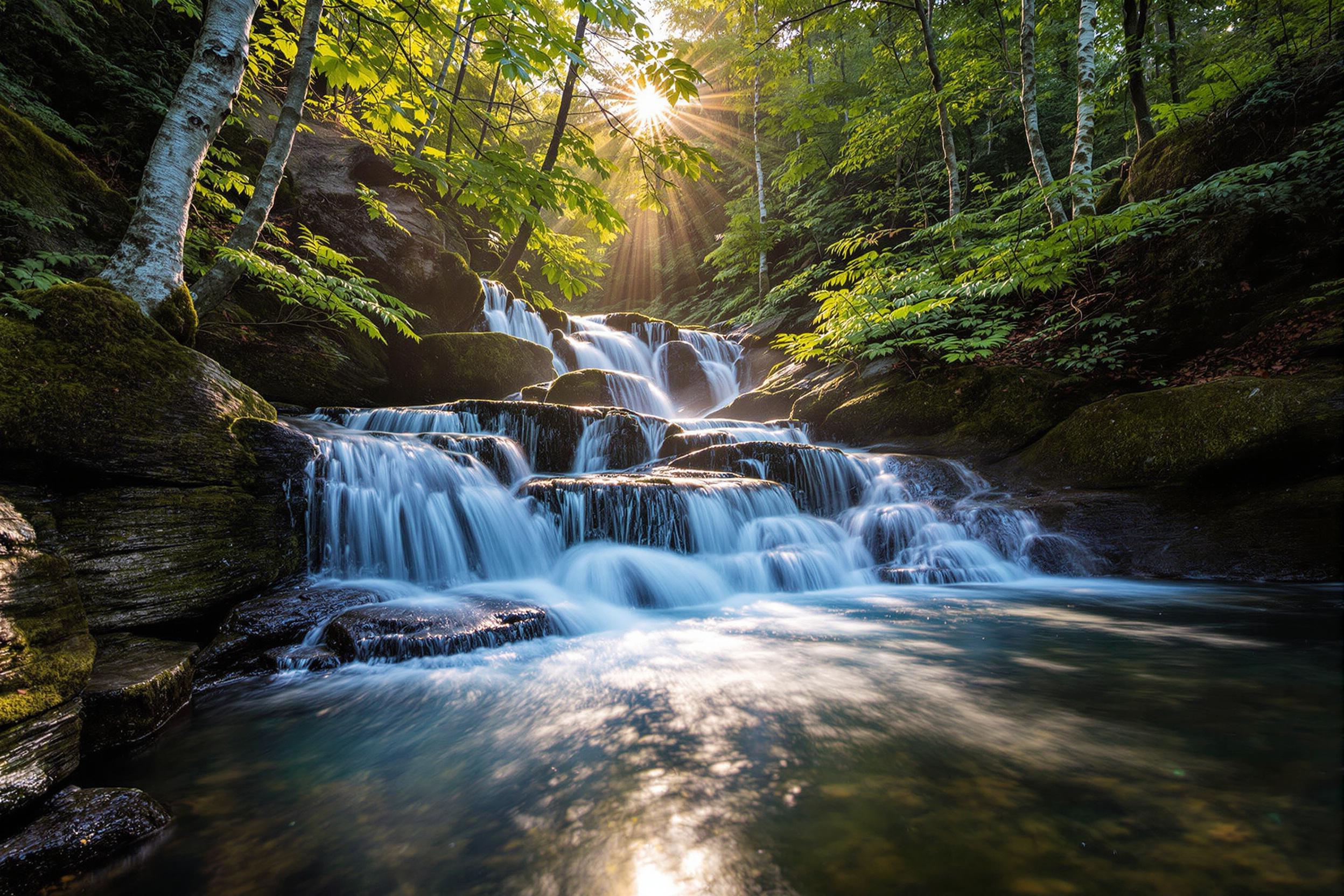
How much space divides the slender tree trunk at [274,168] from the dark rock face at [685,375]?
11.0 m

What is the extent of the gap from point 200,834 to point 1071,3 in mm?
16411

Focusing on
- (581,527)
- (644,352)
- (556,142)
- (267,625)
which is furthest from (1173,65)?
(267,625)

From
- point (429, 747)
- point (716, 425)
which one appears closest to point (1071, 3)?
point (716, 425)

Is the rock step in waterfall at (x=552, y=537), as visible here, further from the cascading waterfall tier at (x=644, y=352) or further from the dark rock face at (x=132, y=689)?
the cascading waterfall tier at (x=644, y=352)

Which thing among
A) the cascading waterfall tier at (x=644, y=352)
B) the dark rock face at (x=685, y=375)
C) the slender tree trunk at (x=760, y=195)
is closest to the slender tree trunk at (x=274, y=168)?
the cascading waterfall tier at (x=644, y=352)

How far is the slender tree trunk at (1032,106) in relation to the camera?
728cm

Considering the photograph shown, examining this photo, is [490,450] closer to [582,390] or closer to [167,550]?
[167,550]

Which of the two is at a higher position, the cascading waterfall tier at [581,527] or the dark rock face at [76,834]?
the cascading waterfall tier at [581,527]

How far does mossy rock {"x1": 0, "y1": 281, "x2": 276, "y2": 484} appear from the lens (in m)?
2.89

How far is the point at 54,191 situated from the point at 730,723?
914 cm

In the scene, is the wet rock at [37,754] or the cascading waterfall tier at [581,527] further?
the cascading waterfall tier at [581,527]

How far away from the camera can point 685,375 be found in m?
15.1

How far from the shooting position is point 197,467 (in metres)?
3.46

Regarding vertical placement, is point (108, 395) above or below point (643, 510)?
above
